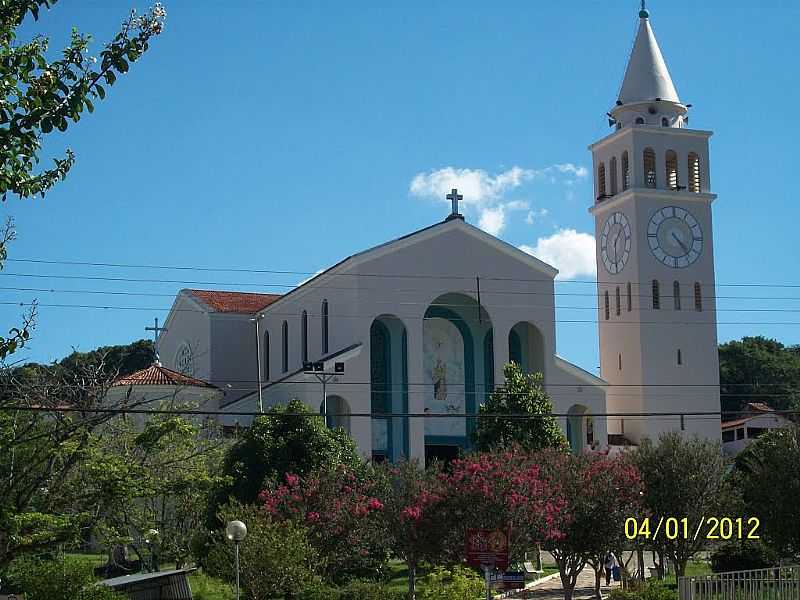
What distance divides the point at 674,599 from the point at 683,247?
36363 millimetres

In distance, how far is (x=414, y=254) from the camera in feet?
179

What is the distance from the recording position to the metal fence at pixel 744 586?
25.9 metres

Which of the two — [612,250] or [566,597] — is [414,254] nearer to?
[612,250]

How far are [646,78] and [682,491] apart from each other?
32.5 m

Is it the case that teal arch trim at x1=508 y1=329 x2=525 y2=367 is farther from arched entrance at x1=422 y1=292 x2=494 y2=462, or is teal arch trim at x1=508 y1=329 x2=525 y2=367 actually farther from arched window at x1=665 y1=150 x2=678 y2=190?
arched window at x1=665 y1=150 x2=678 y2=190

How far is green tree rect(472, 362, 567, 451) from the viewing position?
46656 mm

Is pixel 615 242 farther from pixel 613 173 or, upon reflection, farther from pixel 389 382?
pixel 389 382

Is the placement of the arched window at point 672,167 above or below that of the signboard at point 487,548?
above

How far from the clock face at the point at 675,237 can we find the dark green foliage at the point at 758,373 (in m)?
28.6

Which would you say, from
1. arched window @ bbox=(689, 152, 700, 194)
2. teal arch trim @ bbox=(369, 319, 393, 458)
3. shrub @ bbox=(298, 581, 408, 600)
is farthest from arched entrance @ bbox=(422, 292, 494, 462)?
shrub @ bbox=(298, 581, 408, 600)

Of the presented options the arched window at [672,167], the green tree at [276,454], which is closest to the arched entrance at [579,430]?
the arched window at [672,167]

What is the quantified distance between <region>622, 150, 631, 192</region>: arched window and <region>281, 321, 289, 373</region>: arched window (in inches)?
717

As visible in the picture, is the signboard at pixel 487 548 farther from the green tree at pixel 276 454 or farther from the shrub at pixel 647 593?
the green tree at pixel 276 454

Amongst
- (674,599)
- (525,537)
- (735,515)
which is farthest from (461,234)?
(674,599)
